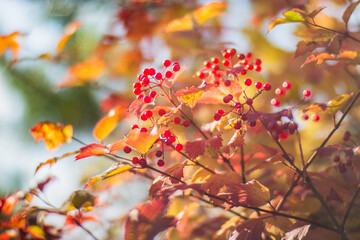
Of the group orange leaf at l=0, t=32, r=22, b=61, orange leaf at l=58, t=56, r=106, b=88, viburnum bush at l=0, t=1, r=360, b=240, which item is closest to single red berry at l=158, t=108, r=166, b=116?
viburnum bush at l=0, t=1, r=360, b=240

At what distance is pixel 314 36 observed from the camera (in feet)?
2.54

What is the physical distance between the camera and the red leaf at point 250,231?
26.2 inches

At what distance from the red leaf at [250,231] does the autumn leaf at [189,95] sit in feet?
0.94

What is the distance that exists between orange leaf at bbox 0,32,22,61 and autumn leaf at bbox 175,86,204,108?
2.91 ft

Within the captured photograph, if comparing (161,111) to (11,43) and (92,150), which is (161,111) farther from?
(11,43)

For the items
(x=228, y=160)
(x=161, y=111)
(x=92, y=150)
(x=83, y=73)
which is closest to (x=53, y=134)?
(x=92, y=150)

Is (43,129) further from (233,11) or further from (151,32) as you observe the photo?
(233,11)

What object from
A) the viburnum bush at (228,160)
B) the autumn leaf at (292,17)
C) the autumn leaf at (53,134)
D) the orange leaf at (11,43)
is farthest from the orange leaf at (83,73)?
the autumn leaf at (292,17)

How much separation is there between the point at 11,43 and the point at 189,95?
38.6 inches

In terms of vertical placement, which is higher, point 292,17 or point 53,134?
point 292,17

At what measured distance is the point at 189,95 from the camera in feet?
2.43

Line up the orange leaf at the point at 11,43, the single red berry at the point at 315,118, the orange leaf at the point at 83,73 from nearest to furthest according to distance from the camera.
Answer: the single red berry at the point at 315,118
the orange leaf at the point at 11,43
the orange leaf at the point at 83,73

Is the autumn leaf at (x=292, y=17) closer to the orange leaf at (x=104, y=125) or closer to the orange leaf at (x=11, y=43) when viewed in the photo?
the orange leaf at (x=104, y=125)

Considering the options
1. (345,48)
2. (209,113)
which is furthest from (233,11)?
(345,48)
